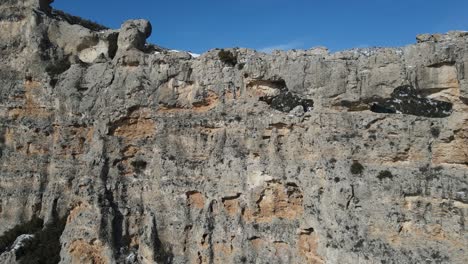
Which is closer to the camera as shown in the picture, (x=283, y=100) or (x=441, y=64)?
(x=441, y=64)

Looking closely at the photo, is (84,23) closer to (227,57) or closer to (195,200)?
(227,57)

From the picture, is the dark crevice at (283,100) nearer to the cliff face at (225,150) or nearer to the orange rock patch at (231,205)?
the cliff face at (225,150)

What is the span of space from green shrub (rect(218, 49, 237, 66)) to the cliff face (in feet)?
0.38

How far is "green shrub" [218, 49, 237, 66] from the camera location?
86.4 feet

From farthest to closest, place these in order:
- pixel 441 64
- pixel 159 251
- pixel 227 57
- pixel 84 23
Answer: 1. pixel 84 23
2. pixel 227 57
3. pixel 159 251
4. pixel 441 64

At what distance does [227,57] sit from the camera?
26375mm

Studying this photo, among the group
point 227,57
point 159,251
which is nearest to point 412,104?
point 227,57

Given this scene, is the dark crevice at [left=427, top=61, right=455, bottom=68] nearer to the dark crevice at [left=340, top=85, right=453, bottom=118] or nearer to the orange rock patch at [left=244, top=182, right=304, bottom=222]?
the dark crevice at [left=340, top=85, right=453, bottom=118]

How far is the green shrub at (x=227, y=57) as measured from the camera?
26.3 m

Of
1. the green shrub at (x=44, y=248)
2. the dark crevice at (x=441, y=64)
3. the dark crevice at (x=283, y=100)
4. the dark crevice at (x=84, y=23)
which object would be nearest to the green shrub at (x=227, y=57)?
the dark crevice at (x=283, y=100)

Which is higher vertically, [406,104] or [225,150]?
[406,104]

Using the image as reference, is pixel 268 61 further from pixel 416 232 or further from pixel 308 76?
pixel 416 232

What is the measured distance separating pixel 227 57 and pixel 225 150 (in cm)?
527

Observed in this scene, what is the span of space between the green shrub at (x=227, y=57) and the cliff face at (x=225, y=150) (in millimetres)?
115
